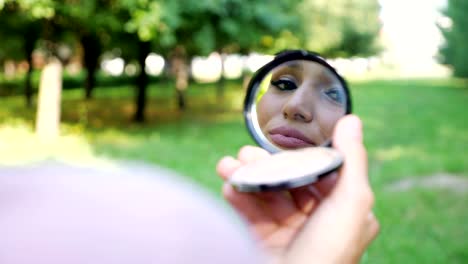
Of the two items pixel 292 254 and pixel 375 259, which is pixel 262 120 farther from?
pixel 375 259

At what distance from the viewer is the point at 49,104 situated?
34.7ft

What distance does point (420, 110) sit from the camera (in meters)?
18.8

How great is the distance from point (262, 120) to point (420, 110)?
18055 mm

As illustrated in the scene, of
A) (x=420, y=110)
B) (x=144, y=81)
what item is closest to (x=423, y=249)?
(x=144, y=81)

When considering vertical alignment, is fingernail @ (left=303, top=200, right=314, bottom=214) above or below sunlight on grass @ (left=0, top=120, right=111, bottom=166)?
above

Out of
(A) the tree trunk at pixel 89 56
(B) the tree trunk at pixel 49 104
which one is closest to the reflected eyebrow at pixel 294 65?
(B) the tree trunk at pixel 49 104

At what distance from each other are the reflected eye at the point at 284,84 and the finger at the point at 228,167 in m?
0.34

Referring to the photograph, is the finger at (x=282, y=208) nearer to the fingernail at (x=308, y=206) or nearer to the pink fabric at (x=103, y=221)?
the fingernail at (x=308, y=206)

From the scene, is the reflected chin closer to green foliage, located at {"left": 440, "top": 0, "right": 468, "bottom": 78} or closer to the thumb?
the thumb

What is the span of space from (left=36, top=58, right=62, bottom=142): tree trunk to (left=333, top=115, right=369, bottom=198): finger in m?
9.64

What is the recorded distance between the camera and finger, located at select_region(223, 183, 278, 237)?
158 centimetres

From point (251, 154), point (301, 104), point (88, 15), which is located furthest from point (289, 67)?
point (88, 15)

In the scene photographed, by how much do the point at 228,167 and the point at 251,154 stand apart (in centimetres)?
8

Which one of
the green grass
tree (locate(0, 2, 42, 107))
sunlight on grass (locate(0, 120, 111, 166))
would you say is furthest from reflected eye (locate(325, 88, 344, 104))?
tree (locate(0, 2, 42, 107))
